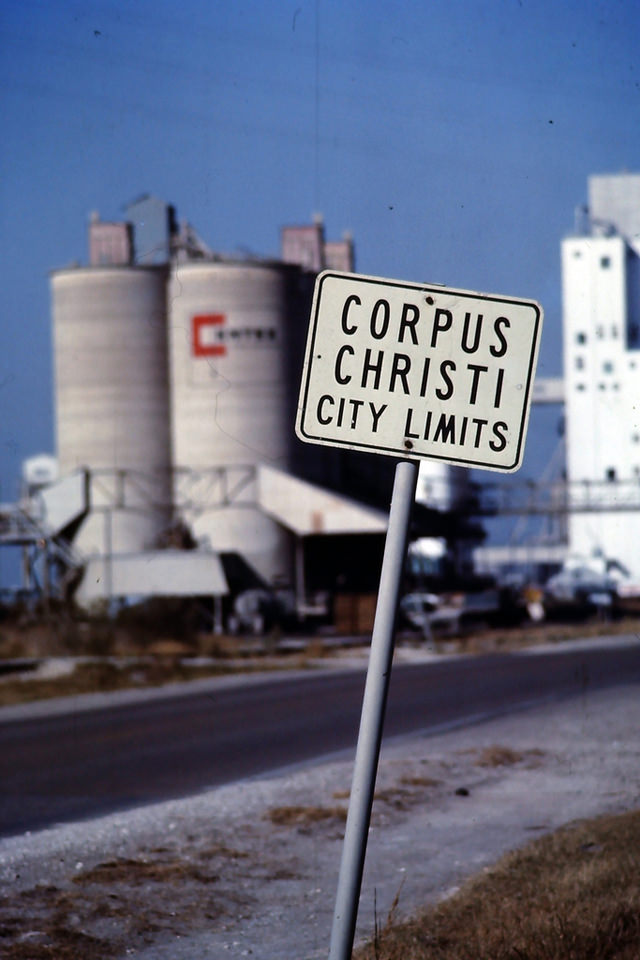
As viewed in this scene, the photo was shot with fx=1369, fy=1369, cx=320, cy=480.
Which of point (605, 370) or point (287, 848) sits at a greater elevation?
point (605, 370)

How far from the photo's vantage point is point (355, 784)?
409 centimetres

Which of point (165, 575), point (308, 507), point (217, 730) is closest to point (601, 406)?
point (308, 507)

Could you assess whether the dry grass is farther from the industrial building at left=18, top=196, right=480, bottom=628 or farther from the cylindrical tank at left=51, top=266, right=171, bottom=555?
the cylindrical tank at left=51, top=266, right=171, bottom=555

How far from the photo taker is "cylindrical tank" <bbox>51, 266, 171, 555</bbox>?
150 ft

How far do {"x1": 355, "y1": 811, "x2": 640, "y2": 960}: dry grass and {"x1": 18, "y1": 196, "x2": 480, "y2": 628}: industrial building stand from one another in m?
35.4

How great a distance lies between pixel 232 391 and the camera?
47594mm

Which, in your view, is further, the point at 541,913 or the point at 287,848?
the point at 287,848

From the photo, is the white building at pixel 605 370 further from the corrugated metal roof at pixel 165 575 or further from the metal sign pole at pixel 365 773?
the corrugated metal roof at pixel 165 575

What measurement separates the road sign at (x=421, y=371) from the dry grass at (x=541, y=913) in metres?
2.18

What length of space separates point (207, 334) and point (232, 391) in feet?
11.2

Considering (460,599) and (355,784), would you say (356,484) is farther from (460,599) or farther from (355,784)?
(355,784)

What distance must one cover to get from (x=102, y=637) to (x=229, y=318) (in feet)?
42.6

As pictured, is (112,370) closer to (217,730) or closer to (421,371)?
(217,730)

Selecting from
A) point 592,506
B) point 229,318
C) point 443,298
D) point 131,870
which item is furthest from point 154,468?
point 443,298
